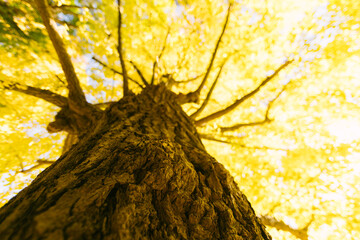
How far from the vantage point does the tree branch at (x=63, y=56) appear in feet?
8.64

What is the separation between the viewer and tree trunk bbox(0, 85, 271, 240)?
64 cm

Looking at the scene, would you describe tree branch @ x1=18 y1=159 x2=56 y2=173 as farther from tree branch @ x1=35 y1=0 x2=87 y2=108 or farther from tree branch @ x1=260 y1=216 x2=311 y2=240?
tree branch @ x1=260 y1=216 x2=311 y2=240

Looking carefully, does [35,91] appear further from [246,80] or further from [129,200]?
[246,80]

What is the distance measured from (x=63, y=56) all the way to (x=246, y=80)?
4.61 meters

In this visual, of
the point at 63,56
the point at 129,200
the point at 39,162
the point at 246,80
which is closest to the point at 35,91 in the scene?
the point at 63,56

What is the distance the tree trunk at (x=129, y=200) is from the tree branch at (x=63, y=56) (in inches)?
83.9

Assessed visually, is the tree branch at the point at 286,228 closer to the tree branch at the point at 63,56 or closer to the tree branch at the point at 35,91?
the tree branch at the point at 63,56

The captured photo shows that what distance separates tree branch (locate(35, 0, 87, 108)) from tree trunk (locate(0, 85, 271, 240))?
6.99 ft

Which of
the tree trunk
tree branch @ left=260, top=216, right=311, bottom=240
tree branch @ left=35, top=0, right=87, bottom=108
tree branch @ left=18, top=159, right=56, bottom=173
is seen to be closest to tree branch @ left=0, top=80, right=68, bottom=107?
tree branch @ left=35, top=0, right=87, bottom=108

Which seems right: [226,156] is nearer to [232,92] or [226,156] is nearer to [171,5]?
[232,92]

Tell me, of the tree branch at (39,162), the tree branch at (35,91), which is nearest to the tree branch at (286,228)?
the tree branch at (35,91)

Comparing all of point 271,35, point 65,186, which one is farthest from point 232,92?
point 65,186

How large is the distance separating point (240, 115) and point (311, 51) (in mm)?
2432

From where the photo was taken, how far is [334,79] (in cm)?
421
